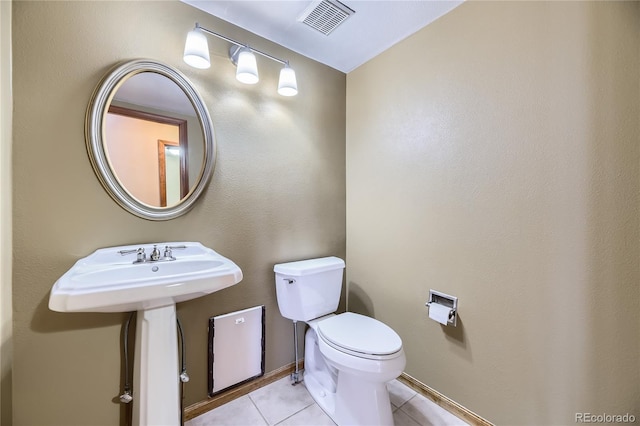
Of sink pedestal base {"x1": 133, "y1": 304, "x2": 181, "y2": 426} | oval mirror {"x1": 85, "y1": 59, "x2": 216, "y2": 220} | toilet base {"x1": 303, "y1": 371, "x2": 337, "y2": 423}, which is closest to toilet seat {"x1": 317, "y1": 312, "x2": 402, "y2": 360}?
toilet base {"x1": 303, "y1": 371, "x2": 337, "y2": 423}

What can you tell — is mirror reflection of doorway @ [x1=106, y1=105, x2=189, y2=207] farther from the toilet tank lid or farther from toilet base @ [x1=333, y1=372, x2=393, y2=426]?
toilet base @ [x1=333, y1=372, x2=393, y2=426]

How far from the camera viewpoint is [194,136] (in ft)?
4.51

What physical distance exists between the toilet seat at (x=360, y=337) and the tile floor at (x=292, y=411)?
48 centimetres

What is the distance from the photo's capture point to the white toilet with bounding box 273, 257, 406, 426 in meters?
1.17

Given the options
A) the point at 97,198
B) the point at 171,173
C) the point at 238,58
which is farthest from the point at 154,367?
the point at 238,58

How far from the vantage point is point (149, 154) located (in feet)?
4.23

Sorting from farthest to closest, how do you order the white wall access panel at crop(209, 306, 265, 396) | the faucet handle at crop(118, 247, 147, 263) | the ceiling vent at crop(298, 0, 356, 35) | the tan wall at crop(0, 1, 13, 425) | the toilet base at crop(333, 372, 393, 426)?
the white wall access panel at crop(209, 306, 265, 396) < the ceiling vent at crop(298, 0, 356, 35) < the toilet base at crop(333, 372, 393, 426) < the faucet handle at crop(118, 247, 147, 263) < the tan wall at crop(0, 1, 13, 425)

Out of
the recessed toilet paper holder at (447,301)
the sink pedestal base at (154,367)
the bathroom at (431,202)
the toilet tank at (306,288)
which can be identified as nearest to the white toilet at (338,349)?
the toilet tank at (306,288)

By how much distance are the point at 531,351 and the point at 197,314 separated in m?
1.64

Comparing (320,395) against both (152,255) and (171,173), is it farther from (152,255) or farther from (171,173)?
(171,173)

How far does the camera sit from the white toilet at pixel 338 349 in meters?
1.17

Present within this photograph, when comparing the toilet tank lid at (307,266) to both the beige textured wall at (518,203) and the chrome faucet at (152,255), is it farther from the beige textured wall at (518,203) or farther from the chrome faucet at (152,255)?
the chrome faucet at (152,255)

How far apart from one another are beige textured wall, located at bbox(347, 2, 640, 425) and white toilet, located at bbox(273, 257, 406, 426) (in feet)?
1.38

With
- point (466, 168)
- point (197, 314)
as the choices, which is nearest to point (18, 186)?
point (197, 314)
